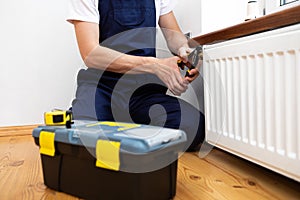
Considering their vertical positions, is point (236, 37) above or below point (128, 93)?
above

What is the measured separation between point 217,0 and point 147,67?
0.46 metres

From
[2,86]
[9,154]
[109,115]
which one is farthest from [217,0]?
[2,86]

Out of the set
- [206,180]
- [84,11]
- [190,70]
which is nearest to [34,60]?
[84,11]

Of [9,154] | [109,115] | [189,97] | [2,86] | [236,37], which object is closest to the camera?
[236,37]

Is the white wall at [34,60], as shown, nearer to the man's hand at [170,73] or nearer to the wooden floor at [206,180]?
the wooden floor at [206,180]

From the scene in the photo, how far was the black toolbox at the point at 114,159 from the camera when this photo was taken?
1.77 feet

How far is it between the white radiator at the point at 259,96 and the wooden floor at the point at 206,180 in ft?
0.19

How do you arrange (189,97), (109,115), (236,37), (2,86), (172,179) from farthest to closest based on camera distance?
1. (2,86)
2. (189,97)
3. (109,115)
4. (236,37)
5. (172,179)

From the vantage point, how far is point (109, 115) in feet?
3.25

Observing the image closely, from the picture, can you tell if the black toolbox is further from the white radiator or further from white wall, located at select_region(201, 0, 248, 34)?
white wall, located at select_region(201, 0, 248, 34)

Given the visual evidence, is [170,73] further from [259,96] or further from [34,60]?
[34,60]

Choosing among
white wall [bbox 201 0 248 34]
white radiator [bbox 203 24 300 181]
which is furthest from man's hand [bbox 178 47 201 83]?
white wall [bbox 201 0 248 34]

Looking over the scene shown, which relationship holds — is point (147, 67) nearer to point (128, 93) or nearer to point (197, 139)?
point (128, 93)

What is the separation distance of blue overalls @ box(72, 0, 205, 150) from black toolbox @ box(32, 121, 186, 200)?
0.30 m
